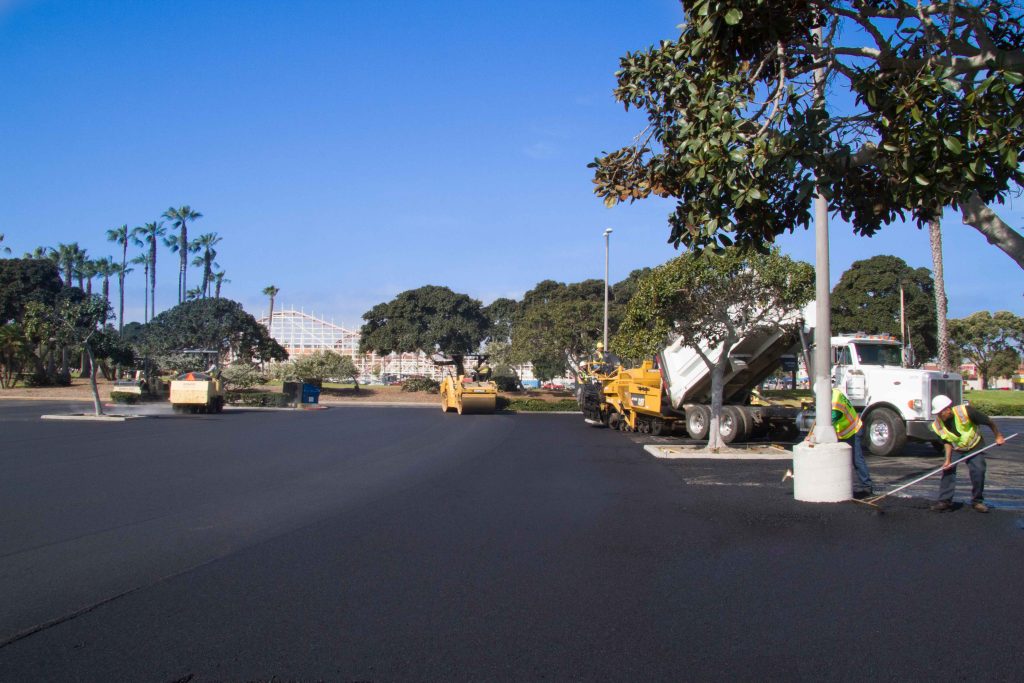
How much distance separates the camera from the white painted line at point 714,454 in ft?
53.7

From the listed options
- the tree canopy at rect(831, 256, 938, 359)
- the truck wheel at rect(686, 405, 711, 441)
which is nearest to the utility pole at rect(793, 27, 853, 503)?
the truck wheel at rect(686, 405, 711, 441)

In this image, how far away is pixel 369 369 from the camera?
428 ft

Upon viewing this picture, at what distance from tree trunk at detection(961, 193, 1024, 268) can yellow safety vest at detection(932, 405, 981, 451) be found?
3340 mm

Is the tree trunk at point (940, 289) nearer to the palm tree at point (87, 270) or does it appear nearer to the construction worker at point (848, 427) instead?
the construction worker at point (848, 427)

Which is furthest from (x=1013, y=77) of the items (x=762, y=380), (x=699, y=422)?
(x=762, y=380)

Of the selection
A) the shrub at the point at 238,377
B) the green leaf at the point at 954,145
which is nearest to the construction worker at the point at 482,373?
the shrub at the point at 238,377

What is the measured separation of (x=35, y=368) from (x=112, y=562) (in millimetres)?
57965

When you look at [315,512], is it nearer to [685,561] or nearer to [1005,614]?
[685,561]

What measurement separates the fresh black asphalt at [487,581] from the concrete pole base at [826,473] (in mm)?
282

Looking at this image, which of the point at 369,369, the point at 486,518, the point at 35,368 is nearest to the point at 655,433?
the point at 486,518

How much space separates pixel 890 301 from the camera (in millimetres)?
51688

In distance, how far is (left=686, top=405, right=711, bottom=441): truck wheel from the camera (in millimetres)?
20125

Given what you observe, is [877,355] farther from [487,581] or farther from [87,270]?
[87,270]

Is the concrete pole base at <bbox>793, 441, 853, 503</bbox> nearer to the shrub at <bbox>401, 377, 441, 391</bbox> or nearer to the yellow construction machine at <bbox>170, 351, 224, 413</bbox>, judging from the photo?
the yellow construction machine at <bbox>170, 351, 224, 413</bbox>
